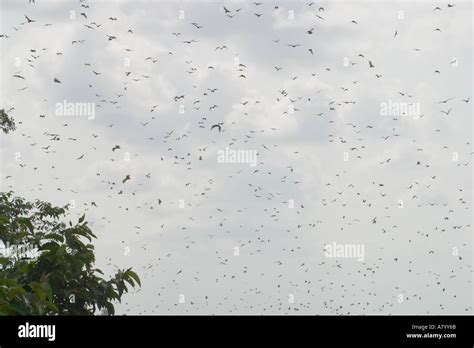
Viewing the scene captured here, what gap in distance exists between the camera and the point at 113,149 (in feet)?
101

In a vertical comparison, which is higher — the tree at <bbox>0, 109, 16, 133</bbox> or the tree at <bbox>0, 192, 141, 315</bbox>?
the tree at <bbox>0, 109, 16, 133</bbox>

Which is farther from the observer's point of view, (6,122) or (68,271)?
(6,122)

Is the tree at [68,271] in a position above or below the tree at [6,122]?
below

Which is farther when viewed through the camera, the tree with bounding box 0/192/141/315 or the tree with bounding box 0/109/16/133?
the tree with bounding box 0/109/16/133

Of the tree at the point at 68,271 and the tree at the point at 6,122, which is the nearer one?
the tree at the point at 68,271
